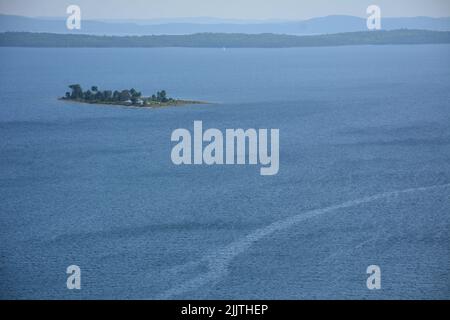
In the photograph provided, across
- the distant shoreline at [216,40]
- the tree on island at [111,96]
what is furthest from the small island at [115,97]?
the distant shoreline at [216,40]

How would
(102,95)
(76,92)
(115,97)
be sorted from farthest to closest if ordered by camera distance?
1. (76,92)
2. (102,95)
3. (115,97)

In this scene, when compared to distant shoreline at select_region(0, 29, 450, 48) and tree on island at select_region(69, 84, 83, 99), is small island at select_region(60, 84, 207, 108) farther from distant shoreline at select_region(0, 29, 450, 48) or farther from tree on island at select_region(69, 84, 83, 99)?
distant shoreline at select_region(0, 29, 450, 48)

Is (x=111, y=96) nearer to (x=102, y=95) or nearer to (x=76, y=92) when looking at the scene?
(x=102, y=95)

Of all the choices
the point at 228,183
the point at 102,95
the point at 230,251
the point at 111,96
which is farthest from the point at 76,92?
the point at 230,251

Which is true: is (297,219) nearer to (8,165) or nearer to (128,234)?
(128,234)

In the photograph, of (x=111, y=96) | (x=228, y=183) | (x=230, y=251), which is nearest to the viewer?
(x=230, y=251)

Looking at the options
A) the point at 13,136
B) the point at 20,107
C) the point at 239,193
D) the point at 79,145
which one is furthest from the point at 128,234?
the point at 20,107

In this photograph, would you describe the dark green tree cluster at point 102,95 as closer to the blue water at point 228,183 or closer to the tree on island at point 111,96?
the tree on island at point 111,96
